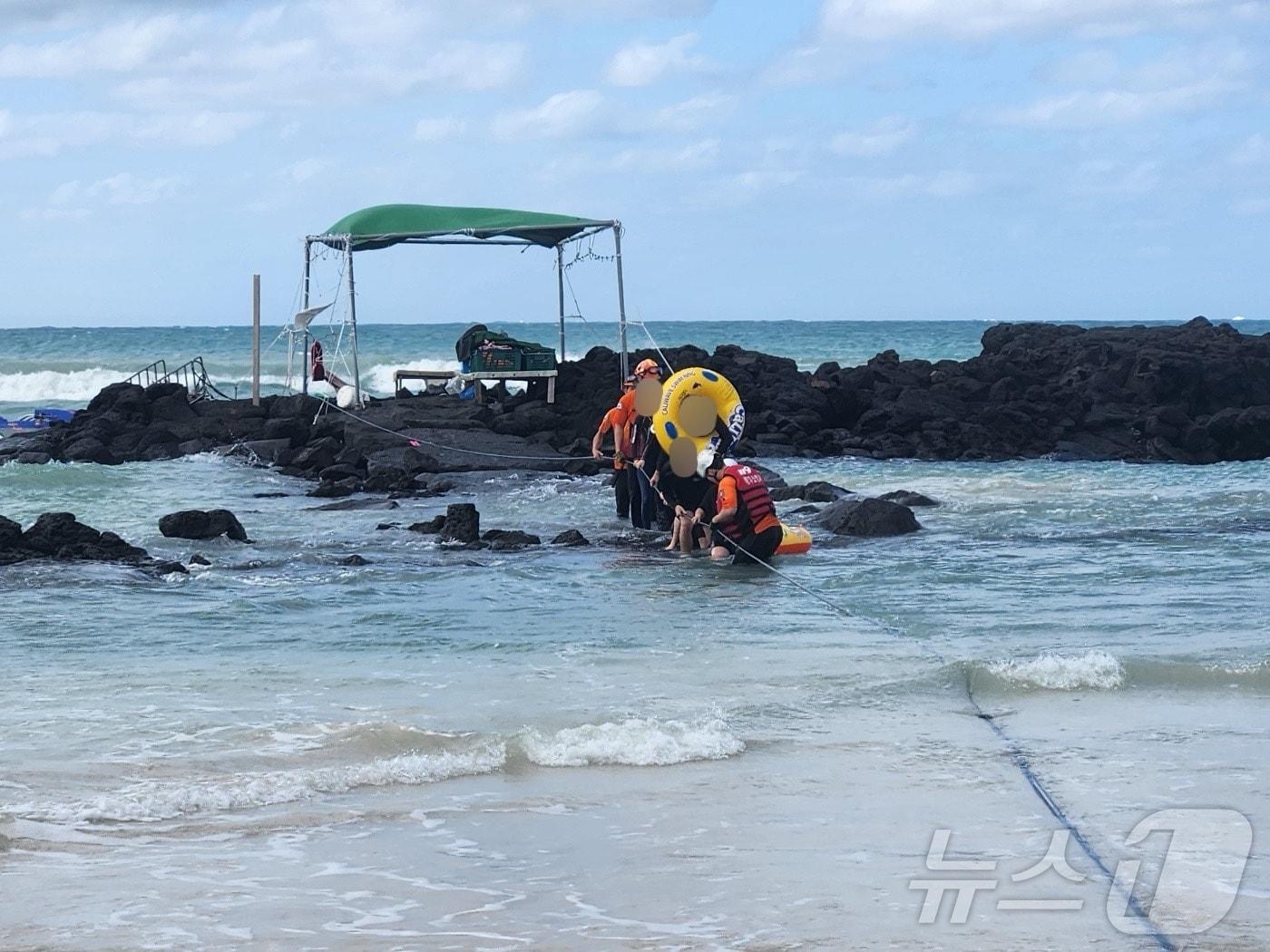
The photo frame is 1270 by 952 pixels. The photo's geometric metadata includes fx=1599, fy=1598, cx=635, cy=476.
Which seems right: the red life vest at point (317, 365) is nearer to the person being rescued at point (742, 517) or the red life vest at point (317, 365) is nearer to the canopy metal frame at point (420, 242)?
the canopy metal frame at point (420, 242)

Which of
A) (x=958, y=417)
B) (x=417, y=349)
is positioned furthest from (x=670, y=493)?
(x=417, y=349)

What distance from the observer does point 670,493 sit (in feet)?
46.9

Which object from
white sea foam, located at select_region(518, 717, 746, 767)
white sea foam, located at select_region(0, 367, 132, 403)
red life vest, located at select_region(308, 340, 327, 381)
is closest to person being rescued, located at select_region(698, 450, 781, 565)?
white sea foam, located at select_region(518, 717, 746, 767)

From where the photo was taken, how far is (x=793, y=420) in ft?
87.3

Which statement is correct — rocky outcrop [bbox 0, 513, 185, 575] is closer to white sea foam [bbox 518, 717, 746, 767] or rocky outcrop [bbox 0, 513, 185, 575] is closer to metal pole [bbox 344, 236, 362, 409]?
white sea foam [bbox 518, 717, 746, 767]

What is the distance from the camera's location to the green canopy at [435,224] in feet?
76.5

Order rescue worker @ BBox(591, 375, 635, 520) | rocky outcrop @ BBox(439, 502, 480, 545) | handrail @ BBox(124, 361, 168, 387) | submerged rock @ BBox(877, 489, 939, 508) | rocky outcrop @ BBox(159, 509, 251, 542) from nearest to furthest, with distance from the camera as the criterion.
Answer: rocky outcrop @ BBox(159, 509, 251, 542) → rocky outcrop @ BBox(439, 502, 480, 545) → rescue worker @ BBox(591, 375, 635, 520) → submerged rock @ BBox(877, 489, 939, 508) → handrail @ BBox(124, 361, 168, 387)

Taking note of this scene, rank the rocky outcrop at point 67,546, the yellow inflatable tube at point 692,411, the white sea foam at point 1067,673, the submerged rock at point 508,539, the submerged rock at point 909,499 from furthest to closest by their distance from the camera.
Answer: the submerged rock at point 909,499 → the submerged rock at point 508,539 → the yellow inflatable tube at point 692,411 → the rocky outcrop at point 67,546 → the white sea foam at point 1067,673

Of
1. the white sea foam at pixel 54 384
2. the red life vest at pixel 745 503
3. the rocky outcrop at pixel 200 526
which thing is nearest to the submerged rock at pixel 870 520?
the red life vest at pixel 745 503

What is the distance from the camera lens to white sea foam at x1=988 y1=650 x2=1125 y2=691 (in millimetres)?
8734

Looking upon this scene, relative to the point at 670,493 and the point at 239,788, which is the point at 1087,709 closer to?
the point at 239,788

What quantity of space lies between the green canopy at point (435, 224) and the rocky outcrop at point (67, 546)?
33.8 feet

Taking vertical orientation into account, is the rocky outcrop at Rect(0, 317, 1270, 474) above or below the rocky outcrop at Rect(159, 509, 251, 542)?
above

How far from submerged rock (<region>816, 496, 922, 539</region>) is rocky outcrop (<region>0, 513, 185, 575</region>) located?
20.7ft
